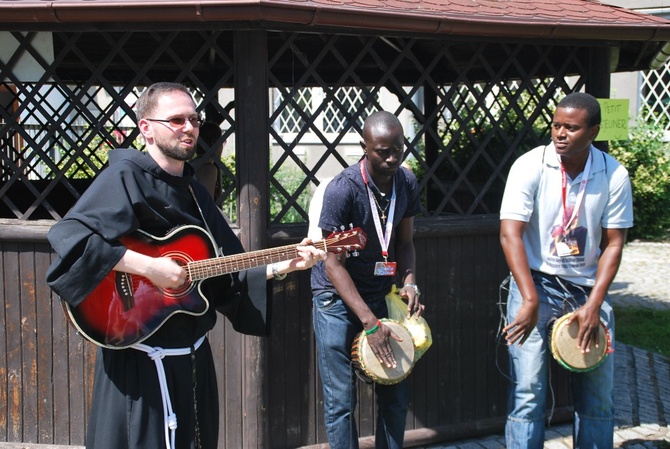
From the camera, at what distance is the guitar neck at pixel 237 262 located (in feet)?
10.2

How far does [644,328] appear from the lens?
323 inches

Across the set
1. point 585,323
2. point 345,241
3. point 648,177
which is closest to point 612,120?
point 585,323

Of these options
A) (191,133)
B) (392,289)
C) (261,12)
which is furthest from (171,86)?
(392,289)

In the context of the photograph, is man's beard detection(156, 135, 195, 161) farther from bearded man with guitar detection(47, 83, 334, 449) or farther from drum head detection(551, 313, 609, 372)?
drum head detection(551, 313, 609, 372)

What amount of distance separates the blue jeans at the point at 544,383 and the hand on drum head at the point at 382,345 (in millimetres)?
715

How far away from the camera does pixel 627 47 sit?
19.2 ft

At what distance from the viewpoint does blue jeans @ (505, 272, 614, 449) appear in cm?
414

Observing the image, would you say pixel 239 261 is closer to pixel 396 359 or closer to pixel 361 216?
pixel 361 216

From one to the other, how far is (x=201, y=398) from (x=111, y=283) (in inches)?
24.6

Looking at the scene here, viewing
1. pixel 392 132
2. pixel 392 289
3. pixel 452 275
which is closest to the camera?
pixel 392 132

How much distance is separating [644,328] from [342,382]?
521cm

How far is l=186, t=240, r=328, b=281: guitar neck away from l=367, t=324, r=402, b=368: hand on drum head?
647 mm

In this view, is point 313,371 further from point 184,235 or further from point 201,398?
point 184,235

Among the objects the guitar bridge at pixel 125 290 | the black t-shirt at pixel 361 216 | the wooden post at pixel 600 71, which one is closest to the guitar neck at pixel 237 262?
the guitar bridge at pixel 125 290
